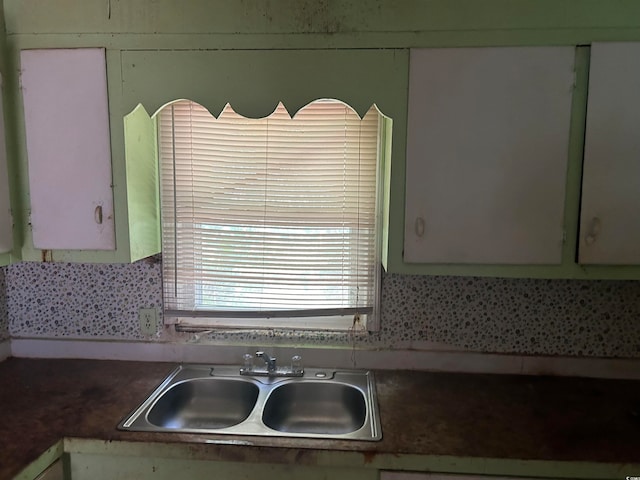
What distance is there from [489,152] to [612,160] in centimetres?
35

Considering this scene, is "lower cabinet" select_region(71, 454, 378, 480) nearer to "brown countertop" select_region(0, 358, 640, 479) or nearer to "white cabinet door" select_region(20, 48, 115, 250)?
"brown countertop" select_region(0, 358, 640, 479)

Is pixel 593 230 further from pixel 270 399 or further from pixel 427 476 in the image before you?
pixel 270 399

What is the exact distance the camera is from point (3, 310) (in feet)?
6.04

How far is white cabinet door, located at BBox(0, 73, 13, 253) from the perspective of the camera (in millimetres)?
1429

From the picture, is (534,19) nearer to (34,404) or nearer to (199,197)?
(199,197)

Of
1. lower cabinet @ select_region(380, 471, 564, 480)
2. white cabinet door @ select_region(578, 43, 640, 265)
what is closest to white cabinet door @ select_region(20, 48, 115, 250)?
lower cabinet @ select_region(380, 471, 564, 480)

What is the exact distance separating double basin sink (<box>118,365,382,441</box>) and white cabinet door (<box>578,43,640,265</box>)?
88 cm

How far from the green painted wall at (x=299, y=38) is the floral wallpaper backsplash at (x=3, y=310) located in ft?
2.88

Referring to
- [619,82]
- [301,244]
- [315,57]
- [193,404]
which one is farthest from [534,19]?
[193,404]

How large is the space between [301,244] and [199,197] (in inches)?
17.7

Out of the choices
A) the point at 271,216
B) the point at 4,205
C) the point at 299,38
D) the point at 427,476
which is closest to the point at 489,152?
the point at 299,38

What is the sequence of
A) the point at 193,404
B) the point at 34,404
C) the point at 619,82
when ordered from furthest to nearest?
the point at 193,404, the point at 34,404, the point at 619,82

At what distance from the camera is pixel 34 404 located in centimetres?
146

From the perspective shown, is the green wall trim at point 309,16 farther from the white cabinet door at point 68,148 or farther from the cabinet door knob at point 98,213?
the cabinet door knob at point 98,213
